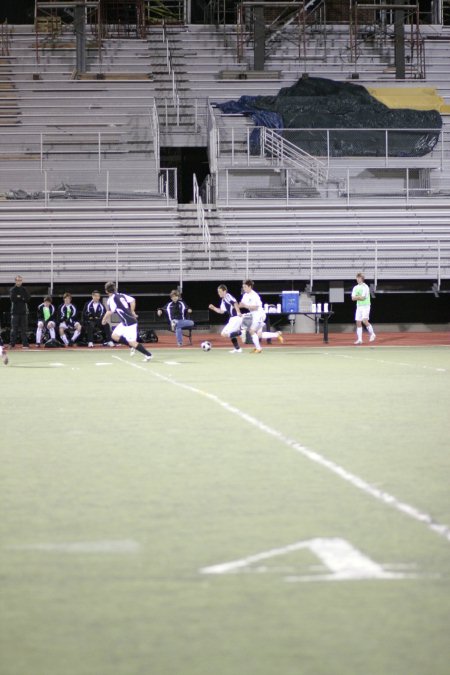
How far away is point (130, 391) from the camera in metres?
15.8

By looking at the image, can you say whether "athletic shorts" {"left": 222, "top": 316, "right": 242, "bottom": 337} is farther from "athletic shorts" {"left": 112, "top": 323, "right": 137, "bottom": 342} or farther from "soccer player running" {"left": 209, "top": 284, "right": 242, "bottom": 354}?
"athletic shorts" {"left": 112, "top": 323, "right": 137, "bottom": 342}

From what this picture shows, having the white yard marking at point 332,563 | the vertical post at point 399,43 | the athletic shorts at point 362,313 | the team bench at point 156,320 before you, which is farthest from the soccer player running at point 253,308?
the white yard marking at point 332,563

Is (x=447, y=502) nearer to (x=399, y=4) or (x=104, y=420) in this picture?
(x=104, y=420)

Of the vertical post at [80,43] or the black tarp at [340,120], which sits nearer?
the black tarp at [340,120]

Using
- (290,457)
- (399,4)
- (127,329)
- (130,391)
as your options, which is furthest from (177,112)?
(290,457)

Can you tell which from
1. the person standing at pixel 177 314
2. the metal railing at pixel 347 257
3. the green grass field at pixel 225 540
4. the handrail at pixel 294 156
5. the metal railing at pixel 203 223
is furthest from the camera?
the handrail at pixel 294 156

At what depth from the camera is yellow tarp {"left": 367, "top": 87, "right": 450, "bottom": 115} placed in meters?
43.1

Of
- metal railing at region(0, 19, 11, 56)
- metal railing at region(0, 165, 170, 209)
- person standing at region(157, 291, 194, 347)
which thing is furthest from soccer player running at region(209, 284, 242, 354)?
metal railing at region(0, 19, 11, 56)

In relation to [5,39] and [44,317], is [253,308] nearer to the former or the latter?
[44,317]

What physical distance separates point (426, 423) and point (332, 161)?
30.7 metres

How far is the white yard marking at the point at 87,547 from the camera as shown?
5758mm

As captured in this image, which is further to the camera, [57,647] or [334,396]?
[334,396]

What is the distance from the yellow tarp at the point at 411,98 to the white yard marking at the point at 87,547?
38.8m

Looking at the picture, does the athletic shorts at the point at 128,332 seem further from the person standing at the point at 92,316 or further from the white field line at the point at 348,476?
the white field line at the point at 348,476
